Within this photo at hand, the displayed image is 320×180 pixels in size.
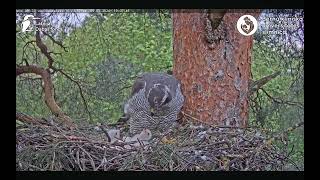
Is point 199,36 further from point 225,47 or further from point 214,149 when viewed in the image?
point 214,149

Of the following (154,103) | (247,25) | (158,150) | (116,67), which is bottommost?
(158,150)

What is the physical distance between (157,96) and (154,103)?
6 cm

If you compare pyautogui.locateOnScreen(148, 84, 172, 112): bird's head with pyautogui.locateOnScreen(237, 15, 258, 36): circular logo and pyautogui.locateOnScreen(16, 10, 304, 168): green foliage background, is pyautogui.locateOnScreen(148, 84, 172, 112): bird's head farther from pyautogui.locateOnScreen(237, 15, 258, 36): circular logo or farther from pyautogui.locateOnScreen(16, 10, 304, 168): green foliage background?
pyautogui.locateOnScreen(237, 15, 258, 36): circular logo

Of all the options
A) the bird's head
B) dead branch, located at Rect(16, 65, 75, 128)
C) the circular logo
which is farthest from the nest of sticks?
the circular logo

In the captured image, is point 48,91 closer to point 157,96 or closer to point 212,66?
point 157,96

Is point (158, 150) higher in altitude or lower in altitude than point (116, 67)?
lower

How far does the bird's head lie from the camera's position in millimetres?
8695

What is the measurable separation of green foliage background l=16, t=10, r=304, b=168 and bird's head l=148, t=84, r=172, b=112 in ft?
0.48

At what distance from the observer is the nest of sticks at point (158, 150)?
8.70 metres

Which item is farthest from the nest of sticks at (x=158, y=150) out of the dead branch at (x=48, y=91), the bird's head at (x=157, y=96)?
the bird's head at (x=157, y=96)

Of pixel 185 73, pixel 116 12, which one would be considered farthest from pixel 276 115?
pixel 116 12

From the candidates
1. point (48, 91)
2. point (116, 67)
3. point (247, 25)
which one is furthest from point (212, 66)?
point (48, 91)

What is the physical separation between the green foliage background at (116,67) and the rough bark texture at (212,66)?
80mm

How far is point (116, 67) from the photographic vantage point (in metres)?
8.77
